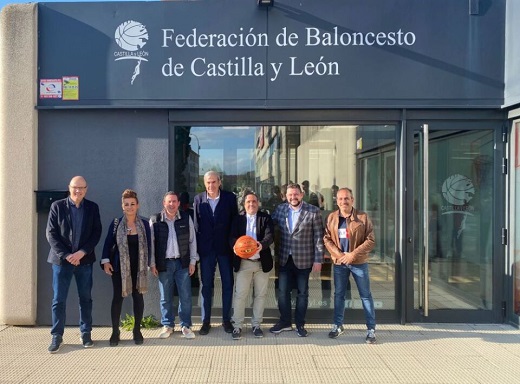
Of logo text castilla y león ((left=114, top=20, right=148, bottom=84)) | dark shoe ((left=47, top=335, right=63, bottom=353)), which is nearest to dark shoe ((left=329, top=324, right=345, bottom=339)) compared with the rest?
dark shoe ((left=47, top=335, right=63, bottom=353))

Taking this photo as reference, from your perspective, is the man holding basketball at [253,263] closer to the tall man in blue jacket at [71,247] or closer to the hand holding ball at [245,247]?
the hand holding ball at [245,247]

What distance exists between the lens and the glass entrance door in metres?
6.03

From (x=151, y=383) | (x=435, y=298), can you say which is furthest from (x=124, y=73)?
(x=435, y=298)

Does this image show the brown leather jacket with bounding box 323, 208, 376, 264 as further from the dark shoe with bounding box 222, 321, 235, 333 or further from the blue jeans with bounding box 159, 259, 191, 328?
the blue jeans with bounding box 159, 259, 191, 328

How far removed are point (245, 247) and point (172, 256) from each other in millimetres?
836

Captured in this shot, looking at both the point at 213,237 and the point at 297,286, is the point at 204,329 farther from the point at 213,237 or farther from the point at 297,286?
the point at 297,286

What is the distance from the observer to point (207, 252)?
18.2 ft

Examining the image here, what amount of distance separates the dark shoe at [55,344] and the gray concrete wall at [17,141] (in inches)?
43.2

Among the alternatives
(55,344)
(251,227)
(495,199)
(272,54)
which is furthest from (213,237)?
(495,199)

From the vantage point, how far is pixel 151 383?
432 centimetres

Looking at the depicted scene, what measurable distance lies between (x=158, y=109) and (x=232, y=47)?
3.81 feet

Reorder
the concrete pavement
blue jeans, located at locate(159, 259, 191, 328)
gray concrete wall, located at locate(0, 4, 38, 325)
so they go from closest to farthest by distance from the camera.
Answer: the concrete pavement, blue jeans, located at locate(159, 259, 191, 328), gray concrete wall, located at locate(0, 4, 38, 325)

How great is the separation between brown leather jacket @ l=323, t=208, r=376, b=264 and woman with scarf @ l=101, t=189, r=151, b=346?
2.02 meters

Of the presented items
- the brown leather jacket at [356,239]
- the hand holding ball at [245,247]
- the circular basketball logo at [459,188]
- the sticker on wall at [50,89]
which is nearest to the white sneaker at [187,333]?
the hand holding ball at [245,247]
